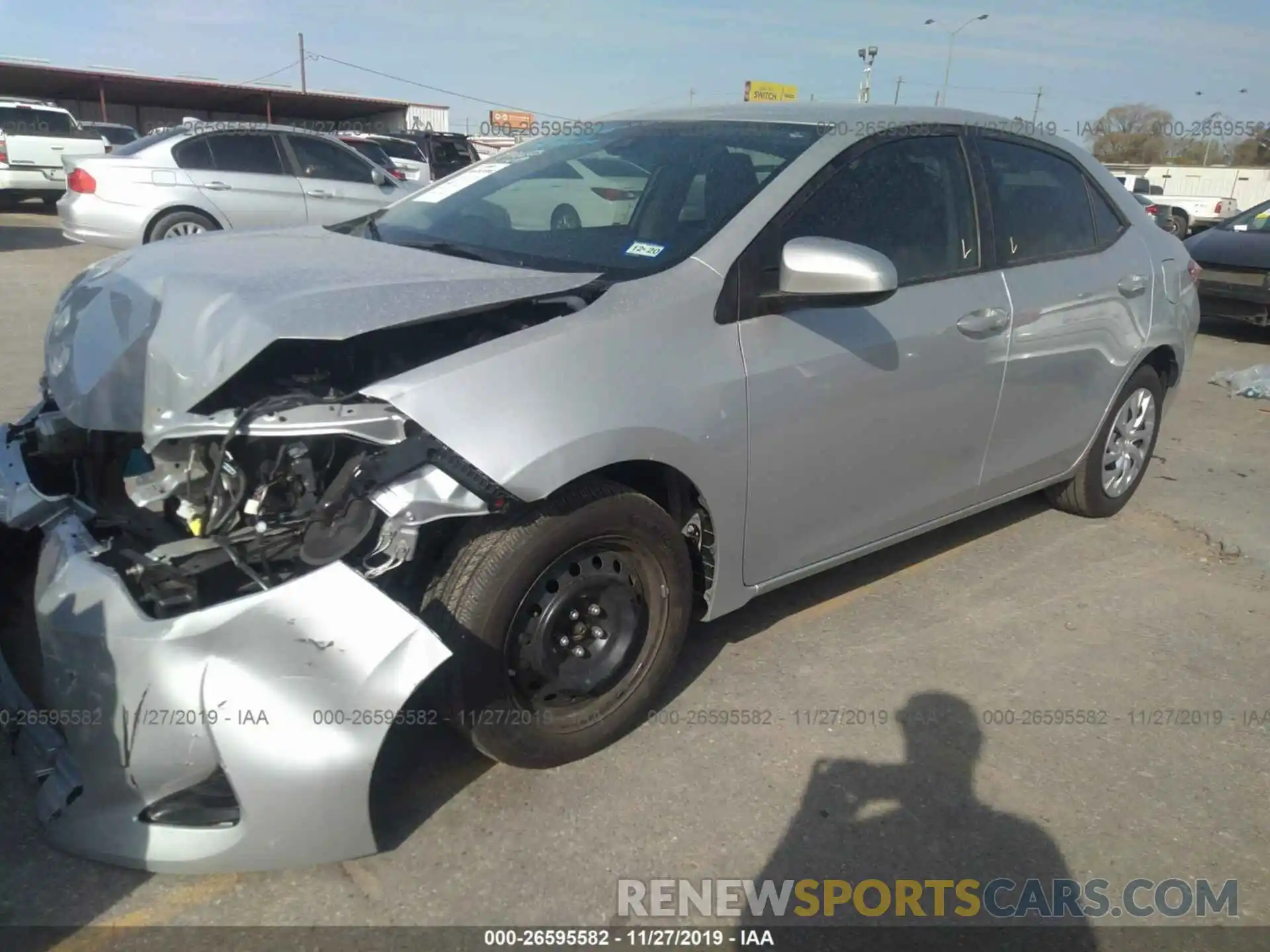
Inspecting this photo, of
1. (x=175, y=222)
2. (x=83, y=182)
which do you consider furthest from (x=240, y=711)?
(x=83, y=182)

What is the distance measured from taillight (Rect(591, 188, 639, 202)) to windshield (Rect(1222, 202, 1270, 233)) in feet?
30.3

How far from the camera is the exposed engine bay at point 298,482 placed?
2.24 meters

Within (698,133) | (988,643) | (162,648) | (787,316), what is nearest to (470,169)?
(698,133)

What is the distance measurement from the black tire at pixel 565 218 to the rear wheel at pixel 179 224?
776 centimetres

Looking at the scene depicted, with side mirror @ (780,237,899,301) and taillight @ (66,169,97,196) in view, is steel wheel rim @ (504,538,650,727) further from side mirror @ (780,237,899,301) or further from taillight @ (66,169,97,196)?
taillight @ (66,169,97,196)

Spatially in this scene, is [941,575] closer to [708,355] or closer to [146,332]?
[708,355]

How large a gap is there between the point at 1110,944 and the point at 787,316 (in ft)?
5.84

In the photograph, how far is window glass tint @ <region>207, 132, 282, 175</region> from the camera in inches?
403

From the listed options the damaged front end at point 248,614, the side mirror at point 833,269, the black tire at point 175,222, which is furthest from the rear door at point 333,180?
the side mirror at point 833,269

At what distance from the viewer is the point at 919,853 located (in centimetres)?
249

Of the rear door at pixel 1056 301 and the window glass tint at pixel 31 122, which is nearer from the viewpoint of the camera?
the rear door at pixel 1056 301

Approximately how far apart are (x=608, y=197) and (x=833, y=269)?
107 cm

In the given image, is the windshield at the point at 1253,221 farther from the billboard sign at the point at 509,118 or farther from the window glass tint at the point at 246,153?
the billboard sign at the point at 509,118

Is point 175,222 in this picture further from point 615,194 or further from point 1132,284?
point 1132,284
